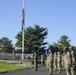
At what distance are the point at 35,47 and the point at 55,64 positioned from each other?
52676mm

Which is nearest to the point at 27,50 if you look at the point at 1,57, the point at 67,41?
the point at 1,57

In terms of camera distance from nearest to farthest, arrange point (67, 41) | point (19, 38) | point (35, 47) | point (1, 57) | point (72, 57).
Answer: point (72, 57), point (1, 57), point (35, 47), point (19, 38), point (67, 41)

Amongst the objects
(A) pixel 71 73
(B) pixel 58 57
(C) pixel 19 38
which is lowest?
(A) pixel 71 73

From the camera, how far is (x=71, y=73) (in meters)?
17.0

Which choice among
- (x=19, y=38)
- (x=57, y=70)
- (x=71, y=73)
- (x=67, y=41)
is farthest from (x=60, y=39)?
(x=71, y=73)

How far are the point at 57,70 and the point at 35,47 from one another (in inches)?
2072

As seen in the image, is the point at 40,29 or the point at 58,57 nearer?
the point at 58,57

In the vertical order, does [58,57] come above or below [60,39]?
below

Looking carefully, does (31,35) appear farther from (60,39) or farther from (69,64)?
(69,64)

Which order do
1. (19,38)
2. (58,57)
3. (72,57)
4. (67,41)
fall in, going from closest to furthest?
1. (72,57)
2. (58,57)
3. (19,38)
4. (67,41)

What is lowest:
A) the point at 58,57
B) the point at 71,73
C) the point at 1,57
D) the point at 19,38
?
the point at 71,73

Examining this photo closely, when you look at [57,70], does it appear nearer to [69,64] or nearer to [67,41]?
[69,64]

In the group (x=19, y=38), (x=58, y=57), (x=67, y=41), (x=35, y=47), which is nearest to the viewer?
(x=58, y=57)

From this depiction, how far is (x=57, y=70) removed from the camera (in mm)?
28094
